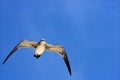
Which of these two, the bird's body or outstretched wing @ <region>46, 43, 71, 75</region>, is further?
outstretched wing @ <region>46, 43, 71, 75</region>

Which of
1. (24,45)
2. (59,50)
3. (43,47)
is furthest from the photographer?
(24,45)

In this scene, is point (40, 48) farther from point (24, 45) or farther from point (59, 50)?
point (24, 45)

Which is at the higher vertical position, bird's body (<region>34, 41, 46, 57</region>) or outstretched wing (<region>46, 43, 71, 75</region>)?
outstretched wing (<region>46, 43, 71, 75</region>)

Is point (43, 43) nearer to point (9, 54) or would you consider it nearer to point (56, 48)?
point (56, 48)

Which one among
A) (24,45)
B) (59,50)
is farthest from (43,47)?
(24,45)

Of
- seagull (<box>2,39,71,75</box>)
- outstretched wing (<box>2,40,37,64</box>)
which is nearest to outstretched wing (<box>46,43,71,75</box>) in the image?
seagull (<box>2,39,71,75</box>)

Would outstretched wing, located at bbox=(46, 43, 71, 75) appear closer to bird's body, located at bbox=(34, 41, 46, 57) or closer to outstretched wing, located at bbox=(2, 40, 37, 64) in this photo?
bird's body, located at bbox=(34, 41, 46, 57)

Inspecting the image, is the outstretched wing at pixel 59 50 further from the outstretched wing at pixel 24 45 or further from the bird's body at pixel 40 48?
the outstretched wing at pixel 24 45

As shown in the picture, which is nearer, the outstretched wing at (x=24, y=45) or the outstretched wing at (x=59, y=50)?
the outstretched wing at (x=59, y=50)

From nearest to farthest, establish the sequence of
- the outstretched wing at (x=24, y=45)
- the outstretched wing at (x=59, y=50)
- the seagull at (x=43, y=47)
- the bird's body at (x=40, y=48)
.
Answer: the bird's body at (x=40, y=48) < the seagull at (x=43, y=47) < the outstretched wing at (x=59, y=50) < the outstretched wing at (x=24, y=45)

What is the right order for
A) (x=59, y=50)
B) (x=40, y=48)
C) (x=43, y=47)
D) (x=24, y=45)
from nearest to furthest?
(x=40, y=48), (x=43, y=47), (x=59, y=50), (x=24, y=45)

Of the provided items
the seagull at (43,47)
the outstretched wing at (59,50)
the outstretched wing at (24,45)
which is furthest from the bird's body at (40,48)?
the outstretched wing at (24,45)

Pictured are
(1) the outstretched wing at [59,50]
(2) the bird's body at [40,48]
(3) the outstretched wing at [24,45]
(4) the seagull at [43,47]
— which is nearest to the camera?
(2) the bird's body at [40,48]

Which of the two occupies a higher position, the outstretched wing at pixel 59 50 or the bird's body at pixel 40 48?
the outstretched wing at pixel 59 50
